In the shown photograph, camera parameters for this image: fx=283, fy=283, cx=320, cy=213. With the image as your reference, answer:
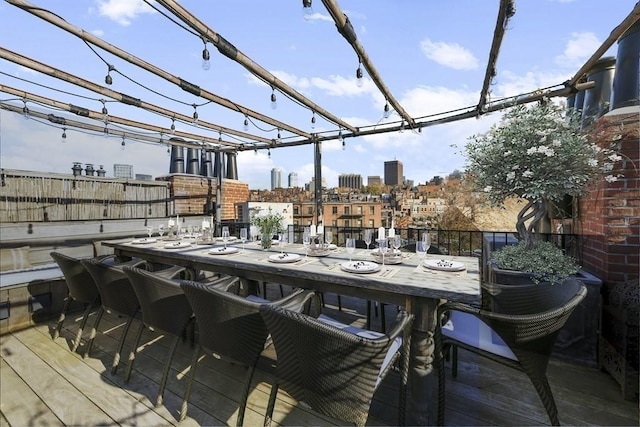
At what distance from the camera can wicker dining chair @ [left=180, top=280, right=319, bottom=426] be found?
1401 mm

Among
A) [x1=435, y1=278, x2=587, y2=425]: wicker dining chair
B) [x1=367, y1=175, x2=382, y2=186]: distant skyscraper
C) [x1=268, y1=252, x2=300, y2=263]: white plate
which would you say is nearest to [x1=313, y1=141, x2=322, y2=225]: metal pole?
[x1=268, y1=252, x2=300, y2=263]: white plate

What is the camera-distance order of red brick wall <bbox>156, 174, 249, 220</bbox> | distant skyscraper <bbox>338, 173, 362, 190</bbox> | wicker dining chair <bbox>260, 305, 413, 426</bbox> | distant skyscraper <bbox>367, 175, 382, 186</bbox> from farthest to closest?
1. distant skyscraper <bbox>338, 173, 362, 190</bbox>
2. distant skyscraper <bbox>367, 175, 382, 186</bbox>
3. red brick wall <bbox>156, 174, 249, 220</bbox>
4. wicker dining chair <bbox>260, 305, 413, 426</bbox>

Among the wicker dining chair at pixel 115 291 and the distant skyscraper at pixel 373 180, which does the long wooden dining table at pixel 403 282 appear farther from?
the distant skyscraper at pixel 373 180

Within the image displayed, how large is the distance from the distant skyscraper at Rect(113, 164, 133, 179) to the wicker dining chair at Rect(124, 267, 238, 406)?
3008mm

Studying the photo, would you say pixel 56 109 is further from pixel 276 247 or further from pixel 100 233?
pixel 276 247

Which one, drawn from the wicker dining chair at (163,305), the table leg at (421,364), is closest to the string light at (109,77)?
the wicker dining chair at (163,305)

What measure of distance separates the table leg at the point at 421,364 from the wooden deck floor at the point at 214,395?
0.17 m

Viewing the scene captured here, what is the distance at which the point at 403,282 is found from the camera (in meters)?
1.56

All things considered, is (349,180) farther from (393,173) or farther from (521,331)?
(521,331)

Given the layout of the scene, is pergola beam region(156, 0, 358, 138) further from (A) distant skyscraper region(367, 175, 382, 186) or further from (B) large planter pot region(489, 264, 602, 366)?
(A) distant skyscraper region(367, 175, 382, 186)

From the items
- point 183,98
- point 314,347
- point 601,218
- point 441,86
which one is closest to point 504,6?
point 601,218

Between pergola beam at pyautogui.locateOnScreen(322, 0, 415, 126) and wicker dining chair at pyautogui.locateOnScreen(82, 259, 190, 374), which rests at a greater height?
pergola beam at pyautogui.locateOnScreen(322, 0, 415, 126)

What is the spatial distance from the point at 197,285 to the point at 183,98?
270 centimetres

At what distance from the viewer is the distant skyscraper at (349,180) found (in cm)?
4704
